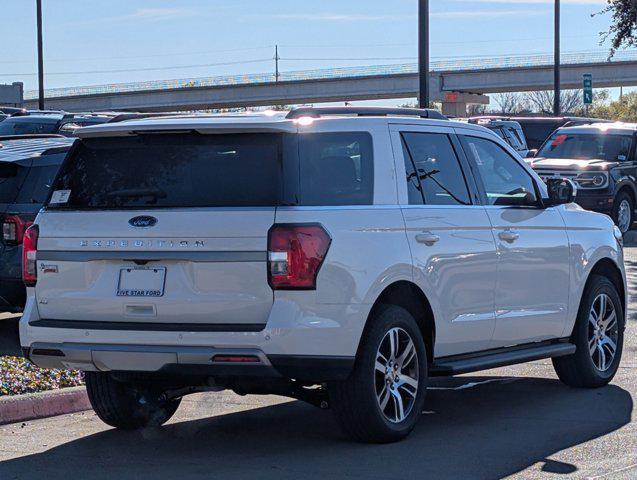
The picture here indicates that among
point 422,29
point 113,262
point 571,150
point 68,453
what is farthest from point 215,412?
point 571,150

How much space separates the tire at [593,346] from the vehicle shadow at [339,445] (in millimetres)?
188

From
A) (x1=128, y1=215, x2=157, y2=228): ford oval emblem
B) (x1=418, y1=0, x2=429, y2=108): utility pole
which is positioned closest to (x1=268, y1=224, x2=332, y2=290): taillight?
(x1=128, y1=215, x2=157, y2=228): ford oval emblem

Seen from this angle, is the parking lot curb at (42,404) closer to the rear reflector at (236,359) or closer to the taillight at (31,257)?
the taillight at (31,257)

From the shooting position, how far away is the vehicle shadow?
22.2 ft

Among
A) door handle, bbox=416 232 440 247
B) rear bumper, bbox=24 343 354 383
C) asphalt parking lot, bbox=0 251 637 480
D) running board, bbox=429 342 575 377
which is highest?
door handle, bbox=416 232 440 247

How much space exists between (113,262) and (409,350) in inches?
70.4

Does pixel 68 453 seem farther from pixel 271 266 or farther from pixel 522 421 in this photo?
pixel 522 421

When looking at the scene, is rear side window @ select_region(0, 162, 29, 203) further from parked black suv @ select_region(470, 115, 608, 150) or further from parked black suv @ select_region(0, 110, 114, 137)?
parked black suv @ select_region(470, 115, 608, 150)

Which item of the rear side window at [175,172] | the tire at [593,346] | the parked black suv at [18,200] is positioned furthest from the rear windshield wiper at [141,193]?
the parked black suv at [18,200]

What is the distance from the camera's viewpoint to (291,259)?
6660 mm

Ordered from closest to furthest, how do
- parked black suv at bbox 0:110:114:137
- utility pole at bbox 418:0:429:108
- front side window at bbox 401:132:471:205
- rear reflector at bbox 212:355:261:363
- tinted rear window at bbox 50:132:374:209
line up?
rear reflector at bbox 212:355:261:363
tinted rear window at bbox 50:132:374:209
front side window at bbox 401:132:471:205
parked black suv at bbox 0:110:114:137
utility pole at bbox 418:0:429:108

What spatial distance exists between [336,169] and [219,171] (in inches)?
26.4

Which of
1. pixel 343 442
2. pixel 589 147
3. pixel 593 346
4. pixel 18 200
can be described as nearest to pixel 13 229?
pixel 18 200

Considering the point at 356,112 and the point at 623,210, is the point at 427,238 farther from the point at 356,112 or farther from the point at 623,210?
the point at 623,210
